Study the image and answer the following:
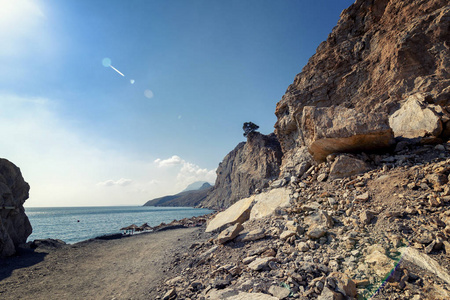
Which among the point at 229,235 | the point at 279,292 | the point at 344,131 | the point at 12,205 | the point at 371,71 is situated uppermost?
the point at 371,71

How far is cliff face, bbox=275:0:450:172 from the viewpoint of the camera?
23.1ft

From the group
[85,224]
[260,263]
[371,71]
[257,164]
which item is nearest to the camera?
[260,263]

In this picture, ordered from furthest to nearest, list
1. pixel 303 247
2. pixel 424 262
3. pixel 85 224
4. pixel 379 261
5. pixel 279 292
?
pixel 85 224 < pixel 303 247 < pixel 379 261 < pixel 279 292 < pixel 424 262

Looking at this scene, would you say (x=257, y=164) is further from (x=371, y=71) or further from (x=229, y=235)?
(x=229, y=235)

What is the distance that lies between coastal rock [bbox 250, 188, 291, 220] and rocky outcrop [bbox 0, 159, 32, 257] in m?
15.7

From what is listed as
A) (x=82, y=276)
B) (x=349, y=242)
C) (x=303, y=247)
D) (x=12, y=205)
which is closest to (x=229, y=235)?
(x=303, y=247)

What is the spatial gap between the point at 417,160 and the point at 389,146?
1114mm

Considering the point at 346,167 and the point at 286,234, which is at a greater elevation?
the point at 346,167

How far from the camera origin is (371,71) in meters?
14.5

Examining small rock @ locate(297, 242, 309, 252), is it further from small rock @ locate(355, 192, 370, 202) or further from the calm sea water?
the calm sea water

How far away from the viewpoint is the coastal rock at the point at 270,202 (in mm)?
7664

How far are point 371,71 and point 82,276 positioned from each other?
23.1m

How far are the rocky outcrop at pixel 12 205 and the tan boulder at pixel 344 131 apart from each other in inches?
748

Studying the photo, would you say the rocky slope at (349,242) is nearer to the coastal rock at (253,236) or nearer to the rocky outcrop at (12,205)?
the coastal rock at (253,236)
